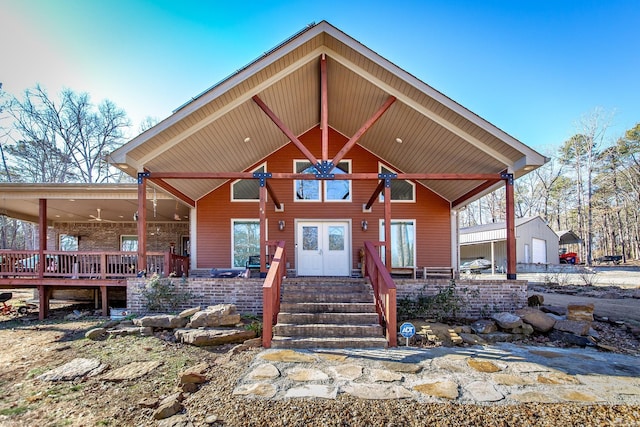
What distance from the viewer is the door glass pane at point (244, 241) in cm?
1042

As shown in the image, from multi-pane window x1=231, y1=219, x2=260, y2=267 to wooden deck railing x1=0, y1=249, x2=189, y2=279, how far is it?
1.47 meters

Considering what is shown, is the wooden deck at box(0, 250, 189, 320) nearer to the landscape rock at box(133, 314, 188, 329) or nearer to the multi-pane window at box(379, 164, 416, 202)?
the landscape rock at box(133, 314, 188, 329)

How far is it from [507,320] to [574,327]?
3.40 ft

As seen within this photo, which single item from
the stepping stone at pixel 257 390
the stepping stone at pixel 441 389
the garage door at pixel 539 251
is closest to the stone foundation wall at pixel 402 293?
the stepping stone at pixel 441 389

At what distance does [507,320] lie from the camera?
21.2ft

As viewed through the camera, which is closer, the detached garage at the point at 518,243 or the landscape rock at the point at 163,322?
the landscape rock at the point at 163,322

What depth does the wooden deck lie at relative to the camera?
8594mm

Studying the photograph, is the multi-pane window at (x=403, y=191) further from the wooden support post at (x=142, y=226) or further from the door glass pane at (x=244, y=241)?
the wooden support post at (x=142, y=226)

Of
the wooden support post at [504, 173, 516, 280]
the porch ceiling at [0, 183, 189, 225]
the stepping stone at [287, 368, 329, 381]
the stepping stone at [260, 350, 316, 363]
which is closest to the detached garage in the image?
the wooden support post at [504, 173, 516, 280]

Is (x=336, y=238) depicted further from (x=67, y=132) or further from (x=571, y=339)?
(x=67, y=132)

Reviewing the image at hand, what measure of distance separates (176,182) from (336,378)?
6759mm

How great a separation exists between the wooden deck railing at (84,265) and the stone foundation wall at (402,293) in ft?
3.66

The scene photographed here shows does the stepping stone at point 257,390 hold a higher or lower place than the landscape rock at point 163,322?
lower

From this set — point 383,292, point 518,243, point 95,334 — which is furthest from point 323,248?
point 518,243
